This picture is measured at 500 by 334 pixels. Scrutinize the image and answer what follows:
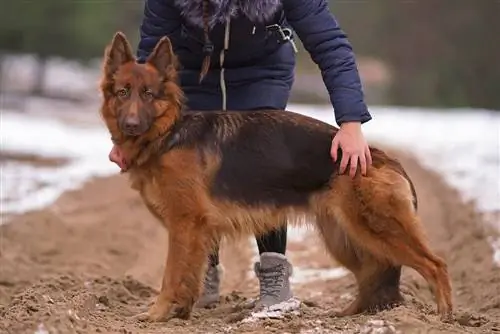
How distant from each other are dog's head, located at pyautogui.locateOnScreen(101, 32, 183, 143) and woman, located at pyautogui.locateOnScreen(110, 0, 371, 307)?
0.30 m

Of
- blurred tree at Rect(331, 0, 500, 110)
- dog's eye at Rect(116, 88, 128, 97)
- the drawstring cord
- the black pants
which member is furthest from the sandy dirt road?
blurred tree at Rect(331, 0, 500, 110)

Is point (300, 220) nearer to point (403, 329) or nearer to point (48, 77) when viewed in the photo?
point (403, 329)

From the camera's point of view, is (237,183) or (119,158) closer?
(237,183)

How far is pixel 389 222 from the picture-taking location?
5352 millimetres

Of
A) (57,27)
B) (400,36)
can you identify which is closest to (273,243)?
(57,27)

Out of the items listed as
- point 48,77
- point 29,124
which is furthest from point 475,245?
point 48,77

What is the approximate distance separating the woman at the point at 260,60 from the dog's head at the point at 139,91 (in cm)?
30

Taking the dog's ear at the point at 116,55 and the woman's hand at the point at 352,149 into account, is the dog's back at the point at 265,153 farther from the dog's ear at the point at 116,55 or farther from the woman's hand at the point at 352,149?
the dog's ear at the point at 116,55

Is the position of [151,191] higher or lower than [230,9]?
lower

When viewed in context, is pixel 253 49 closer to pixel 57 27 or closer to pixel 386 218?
pixel 386 218

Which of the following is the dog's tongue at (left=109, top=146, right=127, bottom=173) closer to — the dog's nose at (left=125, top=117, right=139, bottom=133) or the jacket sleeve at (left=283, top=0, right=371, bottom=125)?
the dog's nose at (left=125, top=117, right=139, bottom=133)

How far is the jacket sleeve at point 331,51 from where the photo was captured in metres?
5.55

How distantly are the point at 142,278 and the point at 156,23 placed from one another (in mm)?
2927

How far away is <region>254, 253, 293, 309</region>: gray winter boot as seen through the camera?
607cm
